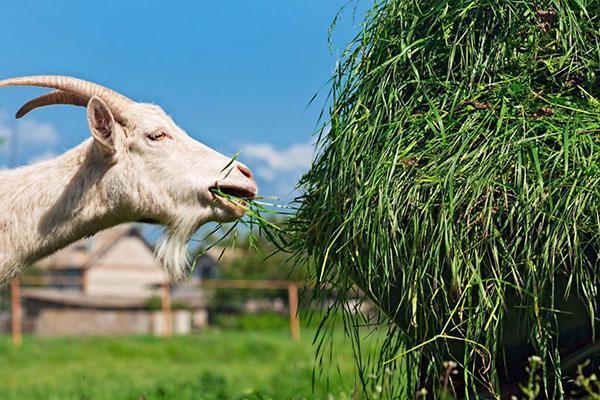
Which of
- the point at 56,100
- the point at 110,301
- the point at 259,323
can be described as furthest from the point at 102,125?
the point at 110,301

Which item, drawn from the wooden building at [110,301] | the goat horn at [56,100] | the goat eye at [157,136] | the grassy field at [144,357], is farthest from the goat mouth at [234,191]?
the wooden building at [110,301]

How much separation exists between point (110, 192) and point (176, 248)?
414 millimetres

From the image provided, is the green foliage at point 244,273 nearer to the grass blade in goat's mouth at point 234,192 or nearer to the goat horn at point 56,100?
the goat horn at point 56,100

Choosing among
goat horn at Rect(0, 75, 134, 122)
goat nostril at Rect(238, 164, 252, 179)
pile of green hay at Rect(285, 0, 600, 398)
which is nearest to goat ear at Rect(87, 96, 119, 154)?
goat horn at Rect(0, 75, 134, 122)

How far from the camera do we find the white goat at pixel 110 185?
386cm

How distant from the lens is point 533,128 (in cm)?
288

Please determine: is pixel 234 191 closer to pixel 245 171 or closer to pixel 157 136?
pixel 245 171

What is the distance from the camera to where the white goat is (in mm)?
3857

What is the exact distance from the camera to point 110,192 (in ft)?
12.8

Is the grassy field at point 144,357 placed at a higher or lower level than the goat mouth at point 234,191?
lower

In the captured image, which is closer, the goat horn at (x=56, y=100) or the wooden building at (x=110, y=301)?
the goat horn at (x=56, y=100)

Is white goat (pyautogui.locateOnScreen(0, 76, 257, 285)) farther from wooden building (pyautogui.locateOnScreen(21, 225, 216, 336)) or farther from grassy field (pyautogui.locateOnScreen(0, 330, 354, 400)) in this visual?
wooden building (pyautogui.locateOnScreen(21, 225, 216, 336))

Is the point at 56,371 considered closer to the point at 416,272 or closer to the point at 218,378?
the point at 218,378

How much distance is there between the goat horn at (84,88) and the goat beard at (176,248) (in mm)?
540
